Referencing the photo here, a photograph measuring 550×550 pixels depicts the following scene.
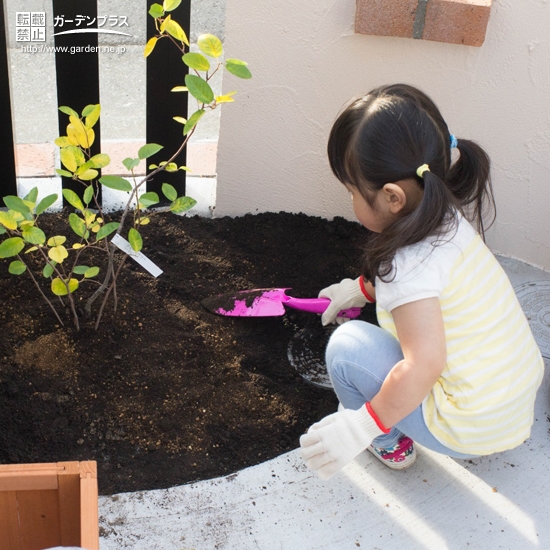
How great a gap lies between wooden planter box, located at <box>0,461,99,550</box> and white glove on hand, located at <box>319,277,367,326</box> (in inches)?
37.8

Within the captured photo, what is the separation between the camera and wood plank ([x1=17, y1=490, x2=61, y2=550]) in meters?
1.17

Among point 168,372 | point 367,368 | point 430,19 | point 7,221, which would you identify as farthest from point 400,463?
point 430,19

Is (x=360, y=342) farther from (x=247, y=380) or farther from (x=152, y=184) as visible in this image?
(x=152, y=184)

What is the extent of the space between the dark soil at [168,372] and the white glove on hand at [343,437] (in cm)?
30

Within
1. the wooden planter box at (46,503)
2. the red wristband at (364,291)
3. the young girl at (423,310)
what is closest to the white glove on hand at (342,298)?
the red wristband at (364,291)

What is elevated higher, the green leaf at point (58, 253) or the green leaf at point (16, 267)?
the green leaf at point (58, 253)

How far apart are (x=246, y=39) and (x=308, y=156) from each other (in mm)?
469

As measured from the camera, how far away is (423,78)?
2348mm

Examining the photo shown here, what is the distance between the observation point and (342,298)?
6.38ft

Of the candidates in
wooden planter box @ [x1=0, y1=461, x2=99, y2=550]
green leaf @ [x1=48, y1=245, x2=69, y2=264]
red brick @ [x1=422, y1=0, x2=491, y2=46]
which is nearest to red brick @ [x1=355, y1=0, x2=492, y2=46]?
red brick @ [x1=422, y1=0, x2=491, y2=46]

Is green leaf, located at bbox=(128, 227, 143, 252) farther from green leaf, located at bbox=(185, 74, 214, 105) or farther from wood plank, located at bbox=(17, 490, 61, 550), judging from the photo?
wood plank, located at bbox=(17, 490, 61, 550)

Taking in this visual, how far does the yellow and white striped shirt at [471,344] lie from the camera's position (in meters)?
1.45

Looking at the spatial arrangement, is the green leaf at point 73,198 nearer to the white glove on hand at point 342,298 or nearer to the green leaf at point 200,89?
the green leaf at point 200,89

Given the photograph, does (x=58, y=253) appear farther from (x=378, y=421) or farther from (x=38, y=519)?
(x=378, y=421)
